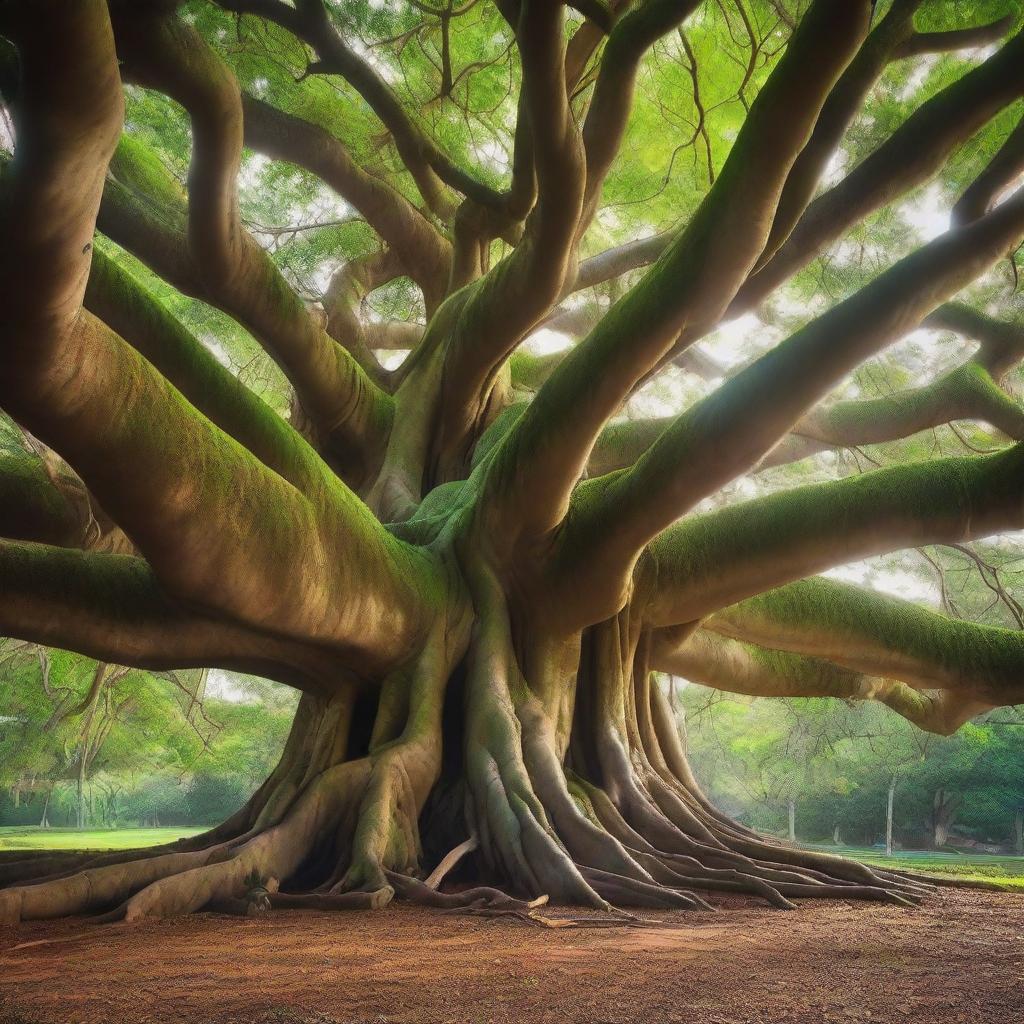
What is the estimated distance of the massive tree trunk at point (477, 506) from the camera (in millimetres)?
3102

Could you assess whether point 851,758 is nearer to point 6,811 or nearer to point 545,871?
point 545,871

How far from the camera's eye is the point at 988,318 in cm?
619

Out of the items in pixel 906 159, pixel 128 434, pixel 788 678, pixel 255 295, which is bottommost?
pixel 788 678

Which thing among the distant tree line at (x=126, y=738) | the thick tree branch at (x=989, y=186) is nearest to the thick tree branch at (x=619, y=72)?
the thick tree branch at (x=989, y=186)

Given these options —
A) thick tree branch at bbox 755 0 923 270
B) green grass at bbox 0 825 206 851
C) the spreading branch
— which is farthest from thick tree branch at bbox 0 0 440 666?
thick tree branch at bbox 755 0 923 270

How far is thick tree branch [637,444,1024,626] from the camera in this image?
4148 mm

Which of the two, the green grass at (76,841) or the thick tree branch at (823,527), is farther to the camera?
the green grass at (76,841)

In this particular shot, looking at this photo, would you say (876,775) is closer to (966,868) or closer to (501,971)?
(966,868)

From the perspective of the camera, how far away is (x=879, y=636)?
6.28 meters

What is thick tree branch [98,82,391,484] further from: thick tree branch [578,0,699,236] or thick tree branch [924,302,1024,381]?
thick tree branch [924,302,1024,381]

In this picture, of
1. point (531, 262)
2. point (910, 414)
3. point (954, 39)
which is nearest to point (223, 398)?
point (531, 262)

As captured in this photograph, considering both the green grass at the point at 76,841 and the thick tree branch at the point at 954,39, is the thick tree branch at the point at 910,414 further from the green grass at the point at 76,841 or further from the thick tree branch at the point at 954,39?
the green grass at the point at 76,841

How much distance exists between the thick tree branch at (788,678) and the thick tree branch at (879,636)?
0.50 metres

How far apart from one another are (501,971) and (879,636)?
4.77 m
